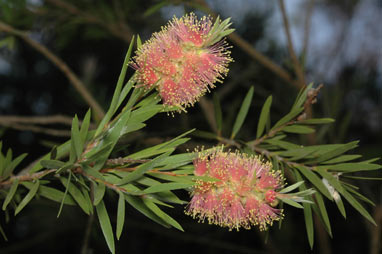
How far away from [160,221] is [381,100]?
7.06 feet

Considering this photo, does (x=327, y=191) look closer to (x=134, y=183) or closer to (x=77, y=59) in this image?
(x=134, y=183)

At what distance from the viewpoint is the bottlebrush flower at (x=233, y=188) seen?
2.13 ft

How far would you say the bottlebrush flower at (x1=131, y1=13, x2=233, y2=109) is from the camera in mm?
659

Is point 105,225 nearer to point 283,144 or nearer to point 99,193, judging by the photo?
point 99,193

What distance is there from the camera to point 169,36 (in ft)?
2.17

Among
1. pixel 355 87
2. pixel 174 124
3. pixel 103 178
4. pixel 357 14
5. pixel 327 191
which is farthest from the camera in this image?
pixel 357 14

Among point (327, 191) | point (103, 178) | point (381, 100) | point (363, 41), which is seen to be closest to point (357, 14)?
point (363, 41)

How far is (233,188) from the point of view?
0.66m

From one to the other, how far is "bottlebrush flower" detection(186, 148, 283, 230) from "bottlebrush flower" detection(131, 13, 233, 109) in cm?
11

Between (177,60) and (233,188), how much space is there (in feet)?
0.78

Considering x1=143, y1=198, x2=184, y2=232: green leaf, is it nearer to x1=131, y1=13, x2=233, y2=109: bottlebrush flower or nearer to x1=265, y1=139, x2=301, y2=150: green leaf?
x1=131, y1=13, x2=233, y2=109: bottlebrush flower

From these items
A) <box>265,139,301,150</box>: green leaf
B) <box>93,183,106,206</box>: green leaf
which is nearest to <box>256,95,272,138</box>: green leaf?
<box>265,139,301,150</box>: green leaf

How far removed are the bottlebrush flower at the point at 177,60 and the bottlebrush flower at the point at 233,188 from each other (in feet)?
0.37

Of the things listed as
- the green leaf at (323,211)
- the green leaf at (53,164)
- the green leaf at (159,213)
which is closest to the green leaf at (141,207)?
the green leaf at (159,213)
